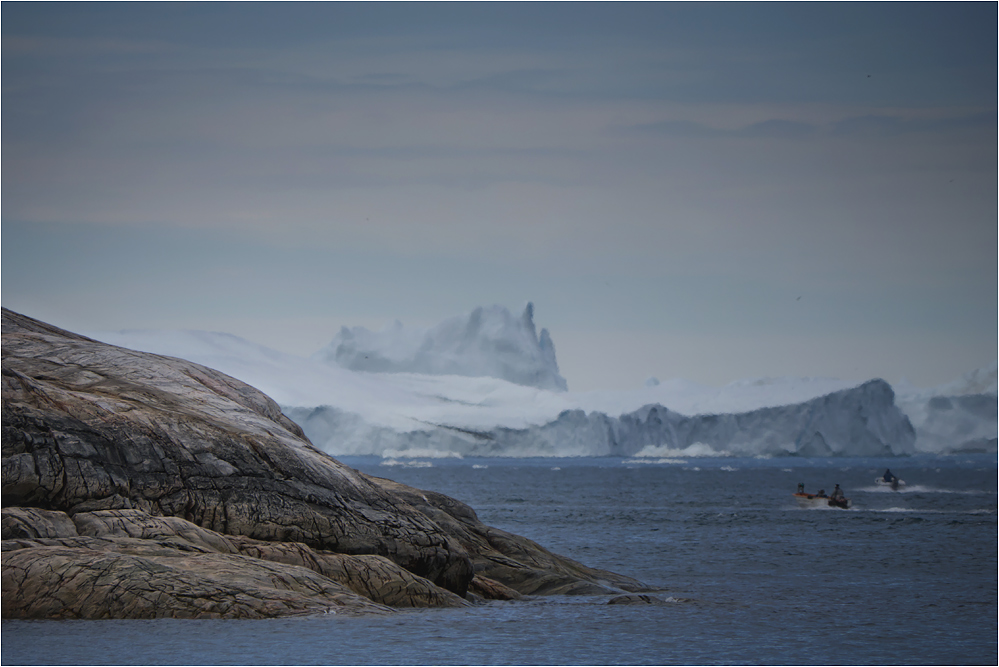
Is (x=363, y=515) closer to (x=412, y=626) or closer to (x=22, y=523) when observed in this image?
(x=412, y=626)

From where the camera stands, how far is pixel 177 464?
17.2 metres

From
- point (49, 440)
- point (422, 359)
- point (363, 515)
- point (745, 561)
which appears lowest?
point (745, 561)

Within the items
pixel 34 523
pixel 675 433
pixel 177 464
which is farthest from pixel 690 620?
pixel 675 433

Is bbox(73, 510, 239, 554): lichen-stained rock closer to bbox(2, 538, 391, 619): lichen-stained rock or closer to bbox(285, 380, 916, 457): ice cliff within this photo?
bbox(2, 538, 391, 619): lichen-stained rock

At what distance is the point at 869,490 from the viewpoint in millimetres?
79000

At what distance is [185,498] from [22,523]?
2.62 m

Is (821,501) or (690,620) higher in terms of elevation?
(821,501)

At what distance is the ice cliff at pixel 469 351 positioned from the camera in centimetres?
17738

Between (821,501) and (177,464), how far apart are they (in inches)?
1936

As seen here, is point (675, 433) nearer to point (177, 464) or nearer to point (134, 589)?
point (177, 464)

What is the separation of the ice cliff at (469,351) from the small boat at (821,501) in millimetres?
116944

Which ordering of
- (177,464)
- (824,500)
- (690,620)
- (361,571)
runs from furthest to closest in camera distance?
(824,500) → (690,620) → (177,464) → (361,571)

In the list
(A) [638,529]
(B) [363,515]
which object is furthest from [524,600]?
(A) [638,529]

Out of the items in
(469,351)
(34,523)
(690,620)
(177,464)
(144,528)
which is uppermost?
(469,351)
